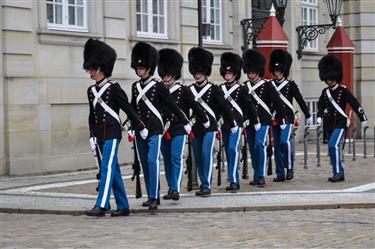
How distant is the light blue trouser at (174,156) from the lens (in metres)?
11.6

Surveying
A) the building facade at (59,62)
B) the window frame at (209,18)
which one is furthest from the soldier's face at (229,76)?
the window frame at (209,18)

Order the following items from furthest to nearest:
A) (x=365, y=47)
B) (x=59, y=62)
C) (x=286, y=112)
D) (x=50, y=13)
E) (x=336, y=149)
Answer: (x=365, y=47)
(x=50, y=13)
(x=59, y=62)
(x=286, y=112)
(x=336, y=149)

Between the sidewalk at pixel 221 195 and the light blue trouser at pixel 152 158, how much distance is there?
299mm

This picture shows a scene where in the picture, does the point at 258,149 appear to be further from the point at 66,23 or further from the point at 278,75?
the point at 66,23

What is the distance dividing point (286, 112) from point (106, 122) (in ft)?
15.5

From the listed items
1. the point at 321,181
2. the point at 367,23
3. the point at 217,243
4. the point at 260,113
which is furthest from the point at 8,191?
the point at 367,23

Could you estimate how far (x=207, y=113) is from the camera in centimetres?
1244

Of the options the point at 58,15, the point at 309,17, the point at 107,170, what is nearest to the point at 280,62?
the point at 58,15

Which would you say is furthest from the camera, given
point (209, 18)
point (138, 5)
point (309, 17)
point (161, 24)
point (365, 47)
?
point (365, 47)

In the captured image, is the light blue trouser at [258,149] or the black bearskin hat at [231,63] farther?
the light blue trouser at [258,149]

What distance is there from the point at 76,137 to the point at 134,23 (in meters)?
3.26

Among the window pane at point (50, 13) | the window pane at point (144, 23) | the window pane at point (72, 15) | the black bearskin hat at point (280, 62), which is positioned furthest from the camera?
the window pane at point (144, 23)

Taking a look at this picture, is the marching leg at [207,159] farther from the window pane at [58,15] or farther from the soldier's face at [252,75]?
the window pane at [58,15]

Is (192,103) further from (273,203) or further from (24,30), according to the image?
(24,30)
